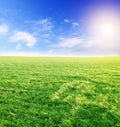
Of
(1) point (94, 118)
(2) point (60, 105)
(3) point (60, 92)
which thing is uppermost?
(3) point (60, 92)

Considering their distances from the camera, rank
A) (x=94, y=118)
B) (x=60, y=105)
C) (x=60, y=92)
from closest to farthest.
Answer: (x=94, y=118)
(x=60, y=105)
(x=60, y=92)

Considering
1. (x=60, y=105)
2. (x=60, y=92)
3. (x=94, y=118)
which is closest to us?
(x=94, y=118)

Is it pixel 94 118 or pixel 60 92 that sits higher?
pixel 60 92

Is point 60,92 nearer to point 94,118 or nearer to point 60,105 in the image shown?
point 60,105

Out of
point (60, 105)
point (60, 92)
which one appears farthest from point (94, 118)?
point (60, 92)

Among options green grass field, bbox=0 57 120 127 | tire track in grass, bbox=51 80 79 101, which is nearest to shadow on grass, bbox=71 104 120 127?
green grass field, bbox=0 57 120 127

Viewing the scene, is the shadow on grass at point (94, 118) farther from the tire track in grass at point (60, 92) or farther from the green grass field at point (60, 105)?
the tire track in grass at point (60, 92)

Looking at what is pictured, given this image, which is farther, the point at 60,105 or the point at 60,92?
the point at 60,92

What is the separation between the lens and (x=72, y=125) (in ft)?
22.3

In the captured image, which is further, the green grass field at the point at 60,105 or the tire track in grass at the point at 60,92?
the tire track in grass at the point at 60,92

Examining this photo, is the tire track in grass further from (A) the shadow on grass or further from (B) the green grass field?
(A) the shadow on grass

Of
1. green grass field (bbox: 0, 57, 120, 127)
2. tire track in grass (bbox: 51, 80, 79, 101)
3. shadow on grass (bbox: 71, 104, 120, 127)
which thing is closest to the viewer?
shadow on grass (bbox: 71, 104, 120, 127)

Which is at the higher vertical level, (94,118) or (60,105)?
(60,105)

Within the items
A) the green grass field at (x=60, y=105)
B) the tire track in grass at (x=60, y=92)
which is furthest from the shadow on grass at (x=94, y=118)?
the tire track in grass at (x=60, y=92)
